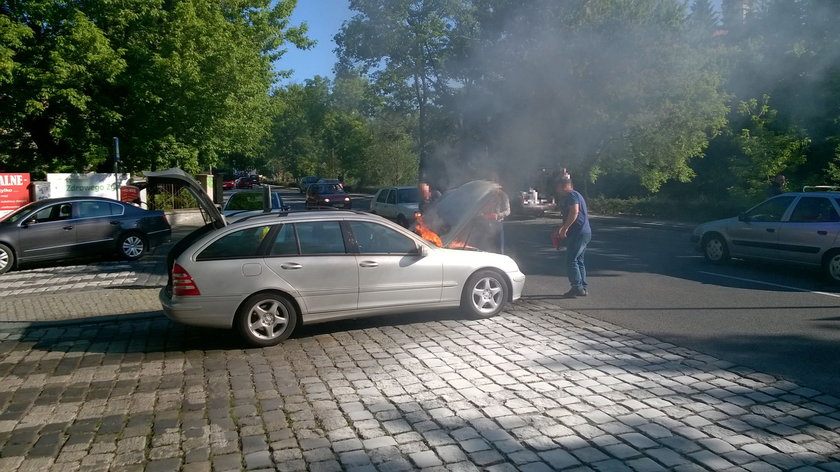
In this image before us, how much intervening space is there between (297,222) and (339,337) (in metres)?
1.21

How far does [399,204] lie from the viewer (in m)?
17.0

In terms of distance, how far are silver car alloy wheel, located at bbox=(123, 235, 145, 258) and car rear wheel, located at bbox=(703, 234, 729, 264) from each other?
1077 cm

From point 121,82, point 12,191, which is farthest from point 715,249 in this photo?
point 12,191

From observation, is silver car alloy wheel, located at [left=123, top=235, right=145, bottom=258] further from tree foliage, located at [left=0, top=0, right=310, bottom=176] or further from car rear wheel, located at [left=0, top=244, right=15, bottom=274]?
tree foliage, located at [left=0, top=0, right=310, bottom=176]

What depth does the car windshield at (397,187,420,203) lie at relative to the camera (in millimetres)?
17272

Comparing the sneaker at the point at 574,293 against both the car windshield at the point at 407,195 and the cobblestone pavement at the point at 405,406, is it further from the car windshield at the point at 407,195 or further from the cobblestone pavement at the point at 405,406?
the car windshield at the point at 407,195

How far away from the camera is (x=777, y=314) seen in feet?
23.0

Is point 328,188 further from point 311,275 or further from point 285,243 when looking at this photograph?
point 311,275

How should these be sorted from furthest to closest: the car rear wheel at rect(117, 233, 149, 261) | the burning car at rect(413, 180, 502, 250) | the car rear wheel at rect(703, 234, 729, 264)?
the car rear wheel at rect(117, 233, 149, 261) → the car rear wheel at rect(703, 234, 729, 264) → the burning car at rect(413, 180, 502, 250)

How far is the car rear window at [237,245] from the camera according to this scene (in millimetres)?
5906

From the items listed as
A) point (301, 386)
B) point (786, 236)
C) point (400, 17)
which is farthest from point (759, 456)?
point (400, 17)

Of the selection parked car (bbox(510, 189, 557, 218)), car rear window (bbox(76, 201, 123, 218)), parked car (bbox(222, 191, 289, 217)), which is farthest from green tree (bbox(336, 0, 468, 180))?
car rear window (bbox(76, 201, 123, 218))

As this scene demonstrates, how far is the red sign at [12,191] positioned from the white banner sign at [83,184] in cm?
62

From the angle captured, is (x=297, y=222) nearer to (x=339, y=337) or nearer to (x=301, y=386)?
(x=339, y=337)
